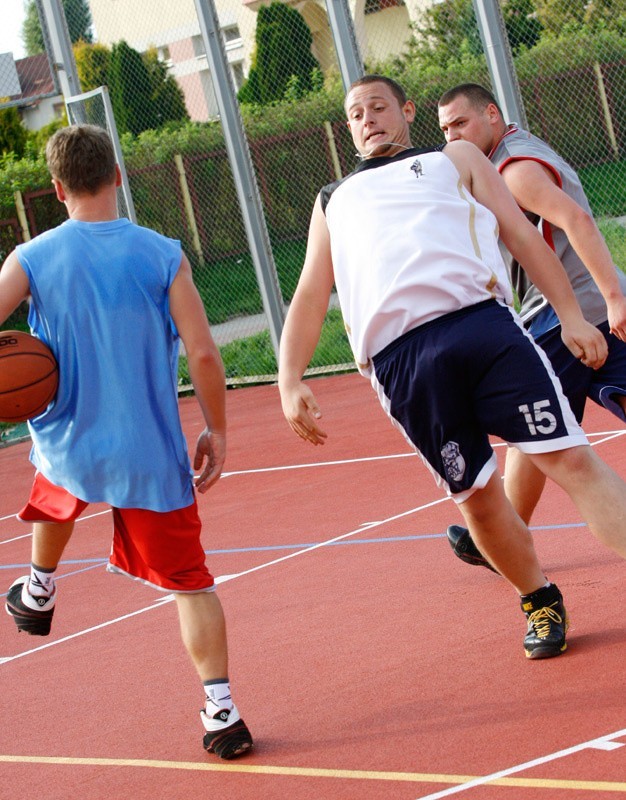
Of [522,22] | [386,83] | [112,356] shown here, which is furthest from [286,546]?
[522,22]

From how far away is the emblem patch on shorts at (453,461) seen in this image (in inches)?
153

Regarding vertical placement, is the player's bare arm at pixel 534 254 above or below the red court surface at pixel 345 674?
above

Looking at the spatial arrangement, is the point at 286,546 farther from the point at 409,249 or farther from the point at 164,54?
the point at 164,54

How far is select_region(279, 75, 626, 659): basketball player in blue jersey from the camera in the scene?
3.74 metres

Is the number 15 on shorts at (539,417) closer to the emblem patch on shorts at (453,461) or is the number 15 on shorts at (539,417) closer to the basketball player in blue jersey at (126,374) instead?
the emblem patch on shorts at (453,461)

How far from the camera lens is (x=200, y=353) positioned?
3947 mm

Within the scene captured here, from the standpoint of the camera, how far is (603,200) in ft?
39.7

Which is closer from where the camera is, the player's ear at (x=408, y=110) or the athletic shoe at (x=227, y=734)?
the athletic shoe at (x=227, y=734)

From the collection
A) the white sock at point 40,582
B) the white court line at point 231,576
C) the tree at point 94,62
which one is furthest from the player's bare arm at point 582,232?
the tree at point 94,62

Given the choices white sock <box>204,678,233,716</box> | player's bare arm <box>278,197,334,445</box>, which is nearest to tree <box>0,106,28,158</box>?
player's bare arm <box>278,197,334,445</box>

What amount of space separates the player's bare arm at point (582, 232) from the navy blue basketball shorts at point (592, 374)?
0.22 metres

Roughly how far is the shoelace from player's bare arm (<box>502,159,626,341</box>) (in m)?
0.92

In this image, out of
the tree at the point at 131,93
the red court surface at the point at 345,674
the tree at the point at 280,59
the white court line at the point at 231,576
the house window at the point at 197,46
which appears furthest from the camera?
the tree at the point at 131,93

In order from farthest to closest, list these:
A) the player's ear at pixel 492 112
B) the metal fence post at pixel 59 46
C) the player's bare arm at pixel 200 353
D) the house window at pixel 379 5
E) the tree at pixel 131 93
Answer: the tree at pixel 131 93 → the metal fence post at pixel 59 46 → the house window at pixel 379 5 → the player's ear at pixel 492 112 → the player's bare arm at pixel 200 353
